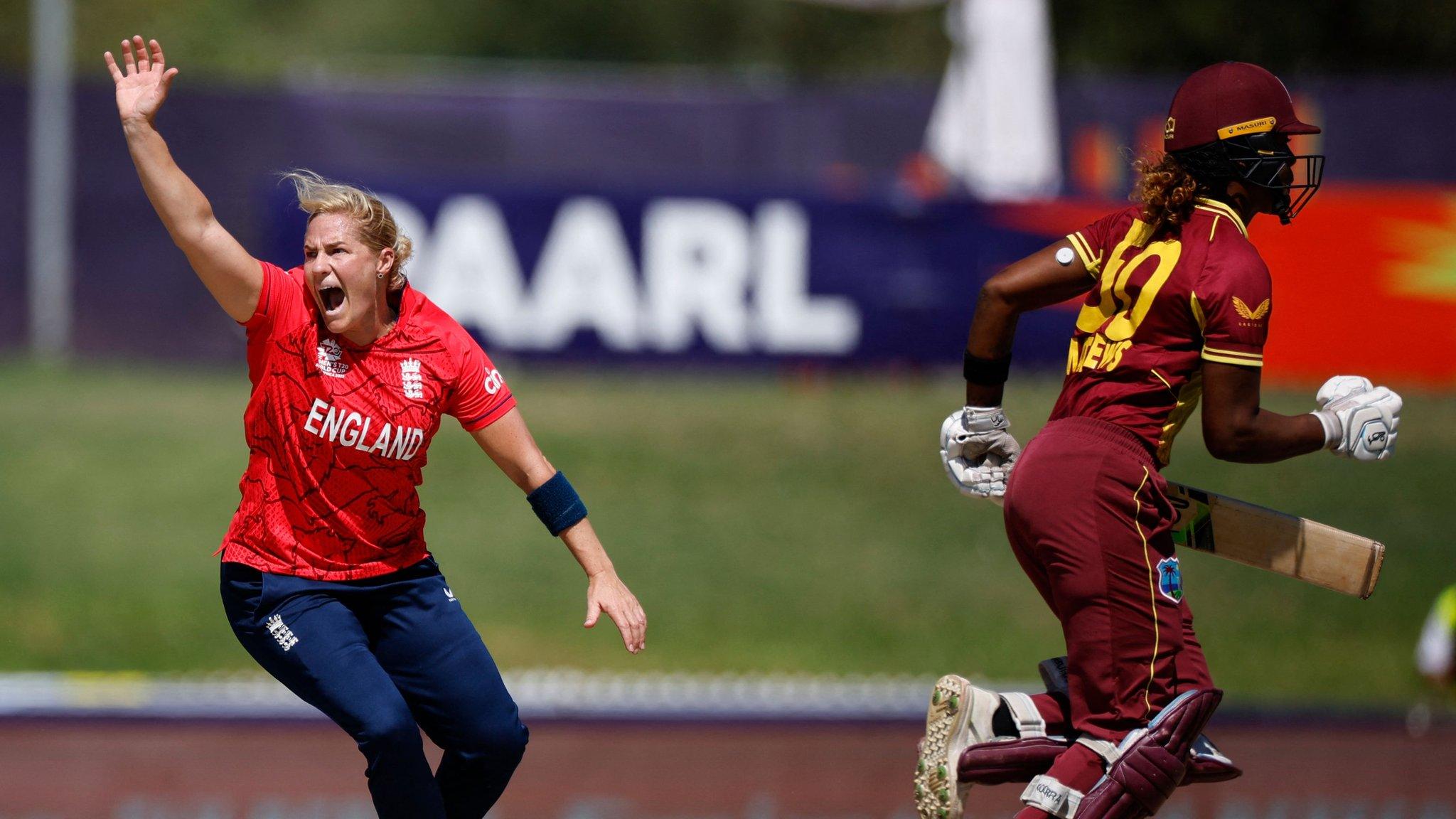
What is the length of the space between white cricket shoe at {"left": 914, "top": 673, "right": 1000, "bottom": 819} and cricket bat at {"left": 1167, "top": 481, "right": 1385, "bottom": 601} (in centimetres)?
72

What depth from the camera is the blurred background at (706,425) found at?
25.3 feet

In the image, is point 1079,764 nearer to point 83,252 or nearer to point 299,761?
point 299,761

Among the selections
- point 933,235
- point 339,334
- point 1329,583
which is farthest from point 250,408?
point 933,235

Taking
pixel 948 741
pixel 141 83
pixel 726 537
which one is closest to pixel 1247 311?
pixel 948 741

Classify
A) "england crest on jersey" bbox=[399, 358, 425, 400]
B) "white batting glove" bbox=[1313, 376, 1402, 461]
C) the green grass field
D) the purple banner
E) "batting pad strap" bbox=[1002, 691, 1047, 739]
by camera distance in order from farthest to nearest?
the purple banner < the green grass field < "batting pad strap" bbox=[1002, 691, 1047, 739] < "england crest on jersey" bbox=[399, 358, 425, 400] < "white batting glove" bbox=[1313, 376, 1402, 461]

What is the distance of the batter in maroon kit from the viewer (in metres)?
4.29

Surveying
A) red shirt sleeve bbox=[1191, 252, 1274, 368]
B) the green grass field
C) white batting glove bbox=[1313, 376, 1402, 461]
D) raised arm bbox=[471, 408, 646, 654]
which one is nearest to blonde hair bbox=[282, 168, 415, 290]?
raised arm bbox=[471, 408, 646, 654]

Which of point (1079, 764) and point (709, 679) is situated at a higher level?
point (1079, 764)

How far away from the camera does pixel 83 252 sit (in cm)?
1611

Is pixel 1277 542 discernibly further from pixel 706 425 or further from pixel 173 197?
pixel 706 425

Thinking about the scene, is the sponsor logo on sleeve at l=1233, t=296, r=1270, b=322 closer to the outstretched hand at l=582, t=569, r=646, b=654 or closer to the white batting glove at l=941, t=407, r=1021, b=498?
the white batting glove at l=941, t=407, r=1021, b=498

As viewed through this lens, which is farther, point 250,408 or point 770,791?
point 770,791

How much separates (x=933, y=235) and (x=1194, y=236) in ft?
32.2

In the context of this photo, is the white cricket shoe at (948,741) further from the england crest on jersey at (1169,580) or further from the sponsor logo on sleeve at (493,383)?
the sponsor logo on sleeve at (493,383)
